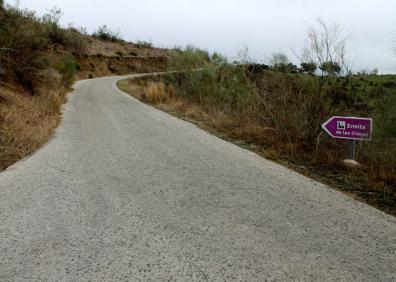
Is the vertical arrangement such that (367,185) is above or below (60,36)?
below

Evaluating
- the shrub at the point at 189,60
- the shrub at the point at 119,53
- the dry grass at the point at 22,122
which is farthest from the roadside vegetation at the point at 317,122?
the shrub at the point at 119,53

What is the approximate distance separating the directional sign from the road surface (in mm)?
1138

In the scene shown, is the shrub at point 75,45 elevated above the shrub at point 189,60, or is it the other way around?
the shrub at point 75,45

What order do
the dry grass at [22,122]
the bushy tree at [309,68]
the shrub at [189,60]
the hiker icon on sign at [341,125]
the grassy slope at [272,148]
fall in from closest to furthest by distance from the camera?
the grassy slope at [272,148], the hiker icon on sign at [341,125], the dry grass at [22,122], the bushy tree at [309,68], the shrub at [189,60]

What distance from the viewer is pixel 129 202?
518 centimetres

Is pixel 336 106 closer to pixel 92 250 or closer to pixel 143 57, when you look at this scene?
pixel 92 250

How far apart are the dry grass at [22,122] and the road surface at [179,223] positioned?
0.40 m

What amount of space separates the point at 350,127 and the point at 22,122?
7.33m

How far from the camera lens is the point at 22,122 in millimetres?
9461

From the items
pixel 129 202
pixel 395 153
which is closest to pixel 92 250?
pixel 129 202

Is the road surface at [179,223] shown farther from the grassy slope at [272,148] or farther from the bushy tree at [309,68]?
the bushy tree at [309,68]

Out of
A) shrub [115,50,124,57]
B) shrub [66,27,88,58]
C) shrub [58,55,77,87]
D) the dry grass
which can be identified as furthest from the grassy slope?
shrub [115,50,124,57]

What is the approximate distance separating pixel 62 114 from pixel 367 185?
34.7 ft

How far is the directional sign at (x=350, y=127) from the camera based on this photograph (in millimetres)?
6734
